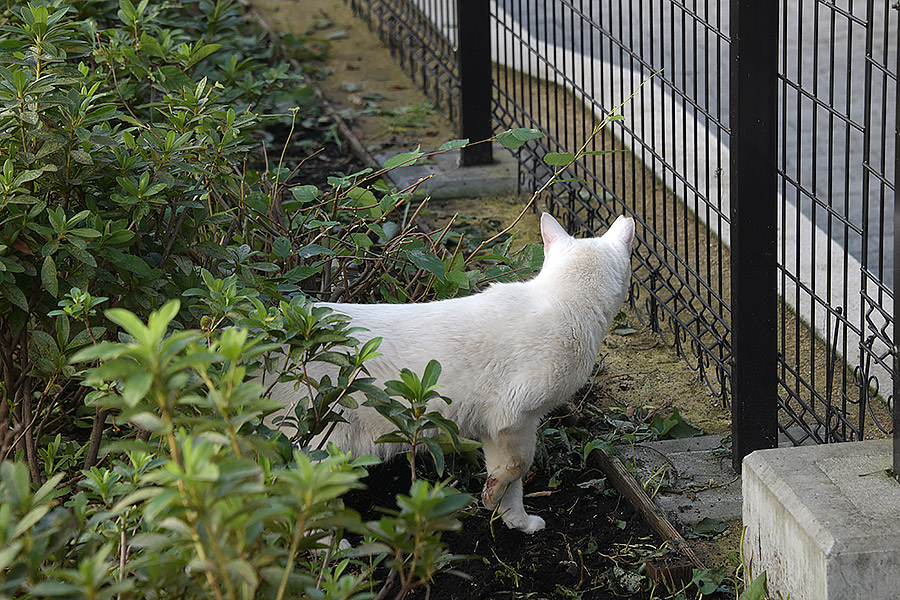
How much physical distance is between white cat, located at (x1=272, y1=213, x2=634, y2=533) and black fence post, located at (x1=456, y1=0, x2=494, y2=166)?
334cm

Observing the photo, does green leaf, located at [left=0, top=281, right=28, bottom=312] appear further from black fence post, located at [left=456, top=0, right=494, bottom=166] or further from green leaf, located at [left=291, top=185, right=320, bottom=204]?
black fence post, located at [left=456, top=0, right=494, bottom=166]

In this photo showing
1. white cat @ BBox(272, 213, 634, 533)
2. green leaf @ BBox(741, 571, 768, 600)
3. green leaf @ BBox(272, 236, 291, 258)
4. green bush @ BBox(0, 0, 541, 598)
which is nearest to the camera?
green bush @ BBox(0, 0, 541, 598)

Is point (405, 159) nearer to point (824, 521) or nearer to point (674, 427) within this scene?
point (674, 427)

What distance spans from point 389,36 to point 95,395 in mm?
6942

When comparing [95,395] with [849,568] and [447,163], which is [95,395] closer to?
[849,568]

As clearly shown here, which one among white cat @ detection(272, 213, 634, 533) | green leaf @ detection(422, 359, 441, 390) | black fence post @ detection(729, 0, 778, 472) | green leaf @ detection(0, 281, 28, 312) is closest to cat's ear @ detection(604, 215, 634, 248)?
white cat @ detection(272, 213, 634, 533)

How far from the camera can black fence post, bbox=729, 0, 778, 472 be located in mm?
3334

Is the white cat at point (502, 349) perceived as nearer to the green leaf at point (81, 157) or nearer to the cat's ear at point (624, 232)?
the cat's ear at point (624, 232)

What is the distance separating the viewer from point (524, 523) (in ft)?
11.3

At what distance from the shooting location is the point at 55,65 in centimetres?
356

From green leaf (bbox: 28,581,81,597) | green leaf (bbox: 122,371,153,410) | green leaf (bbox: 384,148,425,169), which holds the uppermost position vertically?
green leaf (bbox: 384,148,425,169)

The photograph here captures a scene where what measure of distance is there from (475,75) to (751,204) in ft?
11.1

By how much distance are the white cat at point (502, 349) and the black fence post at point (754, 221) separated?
0.45 meters

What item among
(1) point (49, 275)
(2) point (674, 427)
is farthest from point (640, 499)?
(1) point (49, 275)
